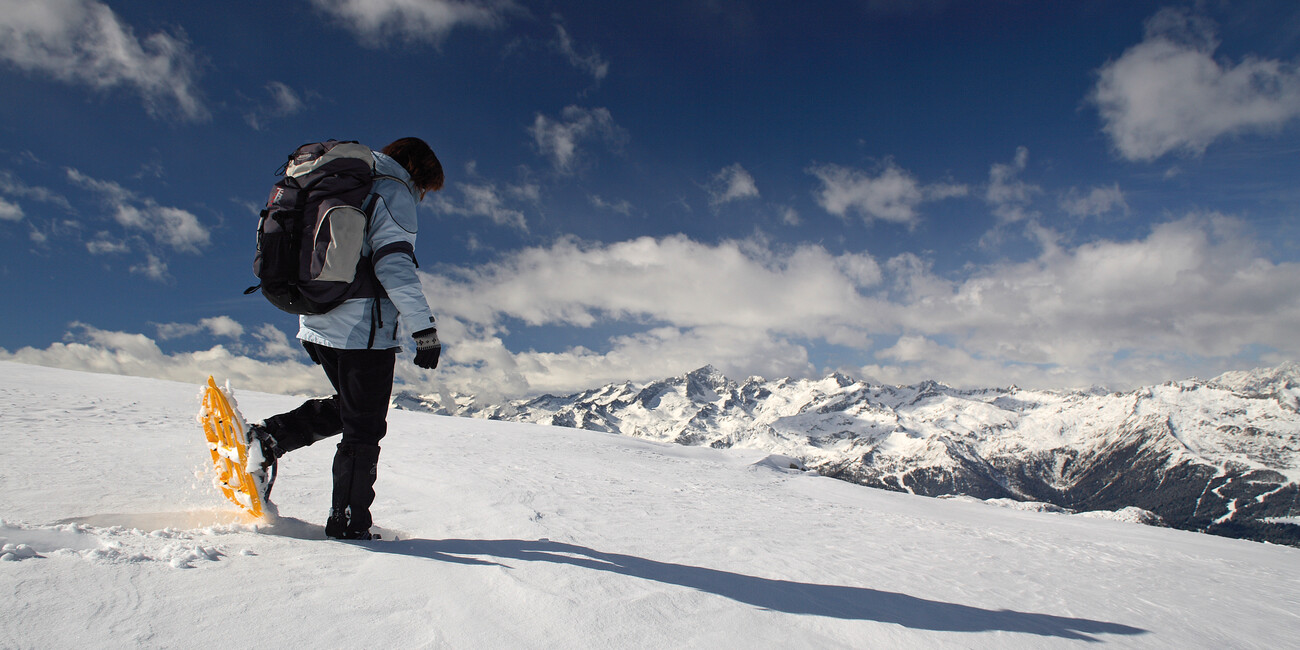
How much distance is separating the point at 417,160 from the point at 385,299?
3.74ft

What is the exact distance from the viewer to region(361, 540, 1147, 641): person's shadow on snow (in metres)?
3.02

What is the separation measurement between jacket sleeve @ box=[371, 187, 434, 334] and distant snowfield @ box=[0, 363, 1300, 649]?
1.42 m

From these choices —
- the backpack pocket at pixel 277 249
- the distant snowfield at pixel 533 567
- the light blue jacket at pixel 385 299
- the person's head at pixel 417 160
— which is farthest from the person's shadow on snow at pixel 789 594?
the person's head at pixel 417 160

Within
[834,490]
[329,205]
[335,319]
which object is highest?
[329,205]

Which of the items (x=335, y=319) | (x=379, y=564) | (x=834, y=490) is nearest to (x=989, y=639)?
Answer: (x=379, y=564)

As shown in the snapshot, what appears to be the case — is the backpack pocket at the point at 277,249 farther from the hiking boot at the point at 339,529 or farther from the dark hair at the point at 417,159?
the hiking boot at the point at 339,529

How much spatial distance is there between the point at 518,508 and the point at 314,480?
211cm

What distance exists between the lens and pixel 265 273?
3.28m

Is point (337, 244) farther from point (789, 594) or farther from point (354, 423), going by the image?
point (789, 594)

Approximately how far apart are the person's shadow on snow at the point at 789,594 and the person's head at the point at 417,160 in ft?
8.34

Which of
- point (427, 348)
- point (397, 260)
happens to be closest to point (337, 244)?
point (397, 260)

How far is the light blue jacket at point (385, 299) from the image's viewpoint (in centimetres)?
347

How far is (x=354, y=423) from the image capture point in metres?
3.56

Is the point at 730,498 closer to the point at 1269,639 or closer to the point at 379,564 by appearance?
the point at 1269,639
